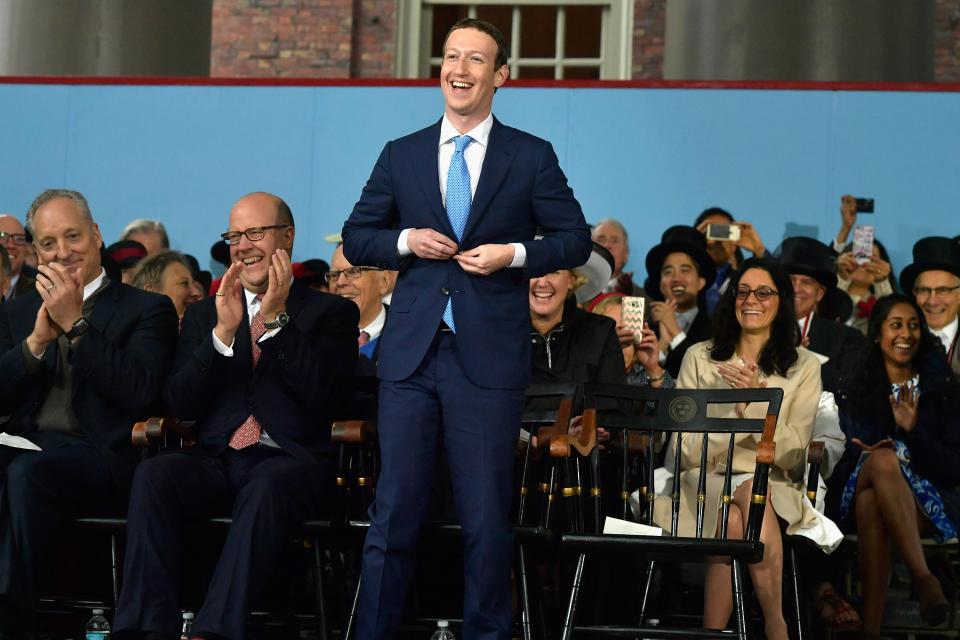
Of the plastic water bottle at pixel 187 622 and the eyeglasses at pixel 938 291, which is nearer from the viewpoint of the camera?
the plastic water bottle at pixel 187 622

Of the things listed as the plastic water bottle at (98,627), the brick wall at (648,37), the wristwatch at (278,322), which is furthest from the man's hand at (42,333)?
the brick wall at (648,37)

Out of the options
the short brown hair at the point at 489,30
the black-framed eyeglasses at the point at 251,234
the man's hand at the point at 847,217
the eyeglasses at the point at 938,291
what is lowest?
the eyeglasses at the point at 938,291

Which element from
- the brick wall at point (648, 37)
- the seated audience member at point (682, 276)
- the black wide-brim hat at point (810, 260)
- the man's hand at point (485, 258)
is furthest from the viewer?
the brick wall at point (648, 37)

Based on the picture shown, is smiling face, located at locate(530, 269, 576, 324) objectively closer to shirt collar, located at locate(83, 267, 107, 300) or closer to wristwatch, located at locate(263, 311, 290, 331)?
wristwatch, located at locate(263, 311, 290, 331)

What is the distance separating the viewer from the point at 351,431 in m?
4.20

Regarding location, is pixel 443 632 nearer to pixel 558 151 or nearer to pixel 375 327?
pixel 375 327

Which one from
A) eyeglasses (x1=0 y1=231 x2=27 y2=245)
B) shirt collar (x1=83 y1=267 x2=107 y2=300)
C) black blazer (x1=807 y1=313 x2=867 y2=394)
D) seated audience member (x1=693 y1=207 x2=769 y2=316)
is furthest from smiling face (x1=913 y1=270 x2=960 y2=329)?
eyeglasses (x1=0 y1=231 x2=27 y2=245)

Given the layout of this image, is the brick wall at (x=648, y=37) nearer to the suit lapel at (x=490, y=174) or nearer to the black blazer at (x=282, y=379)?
the black blazer at (x=282, y=379)

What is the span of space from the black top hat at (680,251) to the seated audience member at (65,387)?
101 inches

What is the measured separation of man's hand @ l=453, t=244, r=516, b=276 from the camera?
355 cm

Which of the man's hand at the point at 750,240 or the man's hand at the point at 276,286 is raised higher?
the man's hand at the point at 750,240

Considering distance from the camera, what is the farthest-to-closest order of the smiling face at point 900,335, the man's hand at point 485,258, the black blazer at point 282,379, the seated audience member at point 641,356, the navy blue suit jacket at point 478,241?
the smiling face at point 900,335, the seated audience member at point 641,356, the black blazer at point 282,379, the navy blue suit jacket at point 478,241, the man's hand at point 485,258

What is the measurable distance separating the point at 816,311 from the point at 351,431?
2.97 m

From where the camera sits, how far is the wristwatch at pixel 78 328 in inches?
169
